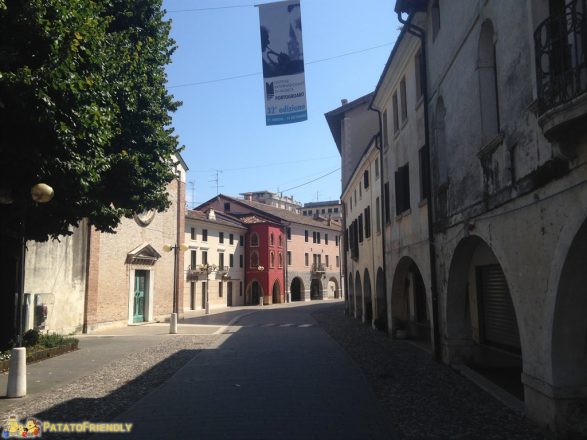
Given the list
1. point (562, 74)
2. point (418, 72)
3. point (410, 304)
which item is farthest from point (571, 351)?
point (410, 304)

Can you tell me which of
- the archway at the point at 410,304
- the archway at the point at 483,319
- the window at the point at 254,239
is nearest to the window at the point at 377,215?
the archway at the point at 410,304

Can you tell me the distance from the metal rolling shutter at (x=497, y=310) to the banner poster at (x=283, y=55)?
5844 mm

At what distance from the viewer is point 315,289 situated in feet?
221

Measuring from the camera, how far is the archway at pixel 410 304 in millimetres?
16469

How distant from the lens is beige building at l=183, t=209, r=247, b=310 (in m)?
46.8

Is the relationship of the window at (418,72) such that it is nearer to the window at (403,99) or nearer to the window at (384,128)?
the window at (403,99)

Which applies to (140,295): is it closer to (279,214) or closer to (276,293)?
(276,293)

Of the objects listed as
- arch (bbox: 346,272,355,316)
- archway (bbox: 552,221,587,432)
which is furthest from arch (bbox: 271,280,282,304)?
archway (bbox: 552,221,587,432)

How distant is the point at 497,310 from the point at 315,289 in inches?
2194

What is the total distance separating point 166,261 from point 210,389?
22.4 metres

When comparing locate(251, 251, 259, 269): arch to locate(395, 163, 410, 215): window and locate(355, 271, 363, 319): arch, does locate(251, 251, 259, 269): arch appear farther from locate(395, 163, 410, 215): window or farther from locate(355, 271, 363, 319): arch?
locate(395, 163, 410, 215): window

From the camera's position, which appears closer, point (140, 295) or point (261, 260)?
point (140, 295)

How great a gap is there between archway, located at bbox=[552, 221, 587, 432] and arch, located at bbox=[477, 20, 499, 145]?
3416mm

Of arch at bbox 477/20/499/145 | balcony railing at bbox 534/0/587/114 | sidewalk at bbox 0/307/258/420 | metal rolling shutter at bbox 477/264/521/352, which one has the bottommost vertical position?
sidewalk at bbox 0/307/258/420
